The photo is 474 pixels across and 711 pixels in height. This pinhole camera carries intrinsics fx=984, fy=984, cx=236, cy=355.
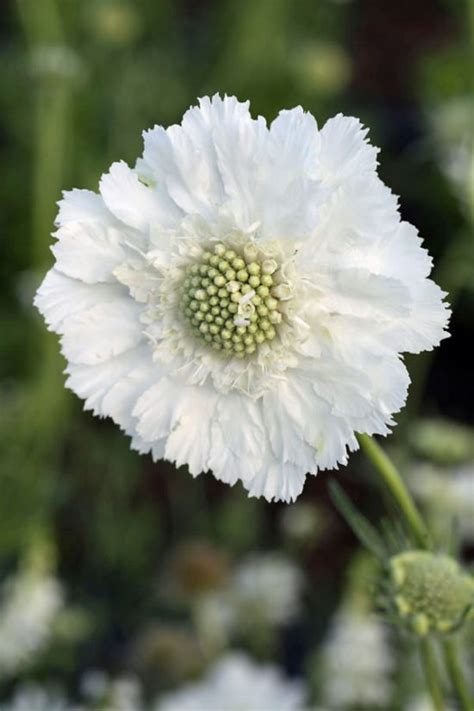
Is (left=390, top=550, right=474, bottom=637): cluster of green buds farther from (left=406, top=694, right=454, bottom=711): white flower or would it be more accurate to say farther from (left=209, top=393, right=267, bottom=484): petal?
(left=406, top=694, right=454, bottom=711): white flower

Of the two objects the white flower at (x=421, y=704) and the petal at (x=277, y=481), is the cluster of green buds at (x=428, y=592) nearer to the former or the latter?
the petal at (x=277, y=481)

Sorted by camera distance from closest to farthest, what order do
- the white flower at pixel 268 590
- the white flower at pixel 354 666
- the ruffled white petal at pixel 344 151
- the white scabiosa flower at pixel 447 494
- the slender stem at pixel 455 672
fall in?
the ruffled white petal at pixel 344 151
the slender stem at pixel 455 672
the white flower at pixel 354 666
the white scabiosa flower at pixel 447 494
the white flower at pixel 268 590

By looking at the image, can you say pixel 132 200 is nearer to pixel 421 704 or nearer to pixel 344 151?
pixel 344 151

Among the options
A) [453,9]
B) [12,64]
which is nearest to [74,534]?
[12,64]

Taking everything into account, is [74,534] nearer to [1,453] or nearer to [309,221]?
[1,453]

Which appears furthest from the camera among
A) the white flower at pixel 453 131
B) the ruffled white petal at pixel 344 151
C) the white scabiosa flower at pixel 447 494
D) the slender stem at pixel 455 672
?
the white flower at pixel 453 131

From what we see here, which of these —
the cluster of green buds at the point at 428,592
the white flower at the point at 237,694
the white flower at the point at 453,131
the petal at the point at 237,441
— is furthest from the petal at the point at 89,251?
the white flower at the point at 453,131
